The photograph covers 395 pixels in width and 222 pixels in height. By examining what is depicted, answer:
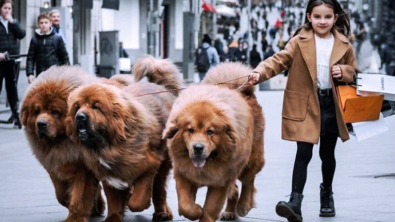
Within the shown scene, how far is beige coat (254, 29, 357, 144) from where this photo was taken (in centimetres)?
783

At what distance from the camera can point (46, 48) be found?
14.2 meters

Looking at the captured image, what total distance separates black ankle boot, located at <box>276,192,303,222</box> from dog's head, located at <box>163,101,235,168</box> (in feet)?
2.33

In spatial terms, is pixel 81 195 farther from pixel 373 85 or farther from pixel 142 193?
pixel 373 85

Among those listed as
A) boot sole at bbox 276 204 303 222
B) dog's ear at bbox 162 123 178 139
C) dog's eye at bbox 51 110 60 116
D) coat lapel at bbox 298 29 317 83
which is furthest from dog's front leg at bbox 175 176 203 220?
coat lapel at bbox 298 29 317 83

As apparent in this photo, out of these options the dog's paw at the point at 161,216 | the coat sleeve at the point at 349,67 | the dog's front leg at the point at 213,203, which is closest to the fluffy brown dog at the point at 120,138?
the dog's paw at the point at 161,216

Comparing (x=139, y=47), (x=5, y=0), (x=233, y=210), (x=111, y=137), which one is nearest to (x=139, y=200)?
(x=111, y=137)

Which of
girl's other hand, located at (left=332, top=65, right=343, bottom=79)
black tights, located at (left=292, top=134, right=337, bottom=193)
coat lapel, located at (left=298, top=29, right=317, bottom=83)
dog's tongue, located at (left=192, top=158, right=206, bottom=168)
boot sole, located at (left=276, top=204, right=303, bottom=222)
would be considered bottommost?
boot sole, located at (left=276, top=204, right=303, bottom=222)

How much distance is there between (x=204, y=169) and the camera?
7113mm

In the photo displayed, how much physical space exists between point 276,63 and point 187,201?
4.40ft

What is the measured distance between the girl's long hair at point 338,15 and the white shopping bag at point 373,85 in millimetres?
396

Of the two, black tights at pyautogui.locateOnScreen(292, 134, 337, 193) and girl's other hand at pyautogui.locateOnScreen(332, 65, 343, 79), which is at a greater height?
girl's other hand at pyautogui.locateOnScreen(332, 65, 343, 79)

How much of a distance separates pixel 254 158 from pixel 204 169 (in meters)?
1.12

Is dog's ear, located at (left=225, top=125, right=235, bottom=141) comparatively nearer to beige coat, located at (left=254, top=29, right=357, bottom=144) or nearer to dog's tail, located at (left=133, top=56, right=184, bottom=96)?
beige coat, located at (left=254, top=29, right=357, bottom=144)

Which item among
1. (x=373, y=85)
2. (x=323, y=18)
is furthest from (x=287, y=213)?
(x=323, y=18)
